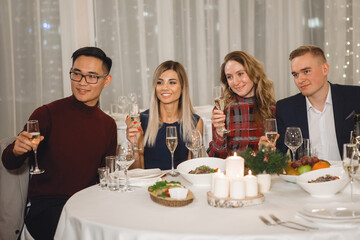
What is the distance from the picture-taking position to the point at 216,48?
5391 millimetres

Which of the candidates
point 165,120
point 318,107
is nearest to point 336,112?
point 318,107

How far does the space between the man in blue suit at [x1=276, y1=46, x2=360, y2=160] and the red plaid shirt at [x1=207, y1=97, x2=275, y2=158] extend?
0.19 metres

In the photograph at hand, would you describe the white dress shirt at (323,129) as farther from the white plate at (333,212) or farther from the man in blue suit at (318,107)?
the white plate at (333,212)

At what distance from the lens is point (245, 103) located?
3234mm

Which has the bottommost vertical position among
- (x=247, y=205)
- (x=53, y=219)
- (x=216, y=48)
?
(x=53, y=219)

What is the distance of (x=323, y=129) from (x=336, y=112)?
165 millimetres

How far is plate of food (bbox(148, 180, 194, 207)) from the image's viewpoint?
1.73 meters

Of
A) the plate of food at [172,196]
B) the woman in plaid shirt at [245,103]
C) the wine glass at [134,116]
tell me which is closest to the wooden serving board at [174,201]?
the plate of food at [172,196]

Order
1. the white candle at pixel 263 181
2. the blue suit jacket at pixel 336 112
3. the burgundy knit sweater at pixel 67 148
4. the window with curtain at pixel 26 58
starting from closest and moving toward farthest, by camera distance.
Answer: the white candle at pixel 263 181, the burgundy knit sweater at pixel 67 148, the blue suit jacket at pixel 336 112, the window with curtain at pixel 26 58

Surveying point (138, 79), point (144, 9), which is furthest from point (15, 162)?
point (144, 9)

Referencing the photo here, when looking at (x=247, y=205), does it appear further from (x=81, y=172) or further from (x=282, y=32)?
(x=282, y=32)

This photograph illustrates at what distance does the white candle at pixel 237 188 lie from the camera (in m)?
1.70

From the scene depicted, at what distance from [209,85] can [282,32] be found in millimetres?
1251

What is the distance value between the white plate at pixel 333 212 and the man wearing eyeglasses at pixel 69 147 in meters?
1.47
